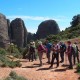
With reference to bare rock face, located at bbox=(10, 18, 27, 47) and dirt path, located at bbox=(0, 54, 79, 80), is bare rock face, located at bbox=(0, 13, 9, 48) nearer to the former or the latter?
bare rock face, located at bbox=(10, 18, 27, 47)

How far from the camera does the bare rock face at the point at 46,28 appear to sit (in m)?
69.5

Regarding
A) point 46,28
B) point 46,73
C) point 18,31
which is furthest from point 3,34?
point 46,73

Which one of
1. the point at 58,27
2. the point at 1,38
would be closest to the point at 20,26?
the point at 58,27

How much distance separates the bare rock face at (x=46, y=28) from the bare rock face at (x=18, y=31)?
4.44 m

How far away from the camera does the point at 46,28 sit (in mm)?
69688

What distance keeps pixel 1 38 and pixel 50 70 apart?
2953cm

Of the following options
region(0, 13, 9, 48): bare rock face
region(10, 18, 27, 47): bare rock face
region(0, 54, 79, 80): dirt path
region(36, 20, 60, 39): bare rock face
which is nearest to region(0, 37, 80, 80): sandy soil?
region(0, 54, 79, 80): dirt path

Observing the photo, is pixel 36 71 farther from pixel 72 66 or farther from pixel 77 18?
pixel 77 18

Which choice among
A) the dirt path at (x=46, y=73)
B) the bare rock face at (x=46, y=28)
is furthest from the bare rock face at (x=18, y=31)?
the dirt path at (x=46, y=73)

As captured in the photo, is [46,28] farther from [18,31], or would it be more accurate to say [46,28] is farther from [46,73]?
[46,73]

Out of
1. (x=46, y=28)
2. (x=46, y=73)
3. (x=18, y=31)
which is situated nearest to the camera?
(x=46, y=73)

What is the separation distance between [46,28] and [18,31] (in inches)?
255

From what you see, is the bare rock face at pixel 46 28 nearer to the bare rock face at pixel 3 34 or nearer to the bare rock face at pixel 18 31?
the bare rock face at pixel 18 31

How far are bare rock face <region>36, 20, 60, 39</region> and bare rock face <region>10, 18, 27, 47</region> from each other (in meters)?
4.44
